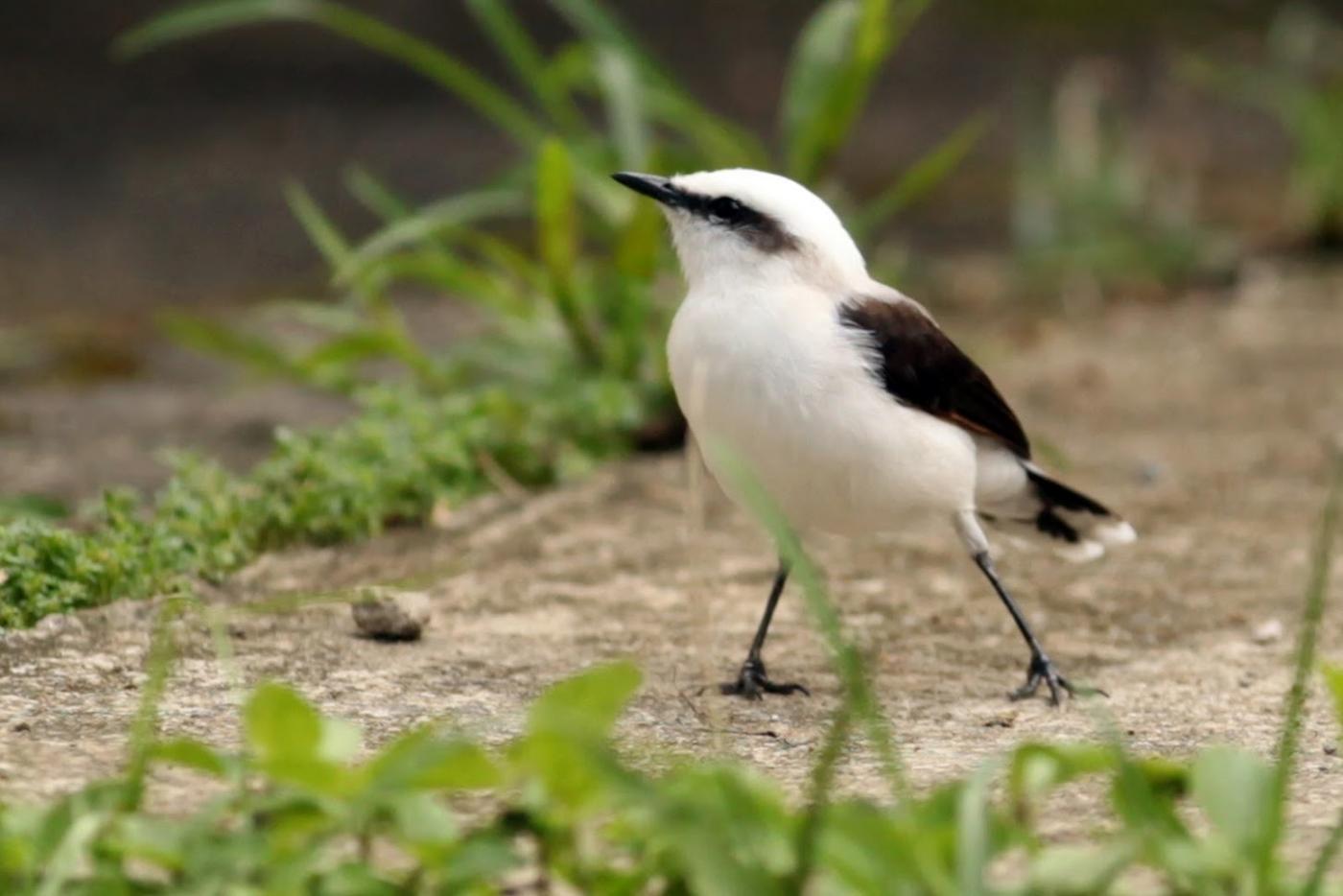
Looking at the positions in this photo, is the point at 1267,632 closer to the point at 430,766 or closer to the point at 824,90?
the point at 824,90

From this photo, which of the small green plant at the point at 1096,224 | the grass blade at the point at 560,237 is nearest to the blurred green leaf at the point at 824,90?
the grass blade at the point at 560,237

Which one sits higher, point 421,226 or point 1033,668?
point 421,226

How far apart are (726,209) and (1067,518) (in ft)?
4.35

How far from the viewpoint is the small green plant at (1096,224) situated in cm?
916

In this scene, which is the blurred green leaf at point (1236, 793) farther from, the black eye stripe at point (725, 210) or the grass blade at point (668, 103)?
the grass blade at point (668, 103)

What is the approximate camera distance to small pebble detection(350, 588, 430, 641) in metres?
4.45

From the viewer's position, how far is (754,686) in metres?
4.33

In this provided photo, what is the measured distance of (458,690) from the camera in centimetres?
412

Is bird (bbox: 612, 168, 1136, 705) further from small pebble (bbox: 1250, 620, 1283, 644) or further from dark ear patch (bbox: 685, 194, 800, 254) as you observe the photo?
small pebble (bbox: 1250, 620, 1283, 644)

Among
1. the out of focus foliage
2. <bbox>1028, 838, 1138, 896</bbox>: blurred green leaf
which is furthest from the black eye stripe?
<bbox>1028, 838, 1138, 896</bbox>: blurred green leaf

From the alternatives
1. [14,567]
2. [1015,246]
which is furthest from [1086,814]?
[1015,246]

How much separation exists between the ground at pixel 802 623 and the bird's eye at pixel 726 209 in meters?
0.81

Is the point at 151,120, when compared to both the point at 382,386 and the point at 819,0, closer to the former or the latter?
the point at 819,0

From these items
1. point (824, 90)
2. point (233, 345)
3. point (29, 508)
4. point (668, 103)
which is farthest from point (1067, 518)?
point (233, 345)
